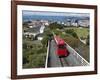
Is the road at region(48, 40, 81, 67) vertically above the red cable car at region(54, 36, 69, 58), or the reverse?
the red cable car at region(54, 36, 69, 58)

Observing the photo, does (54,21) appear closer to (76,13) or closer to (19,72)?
(76,13)

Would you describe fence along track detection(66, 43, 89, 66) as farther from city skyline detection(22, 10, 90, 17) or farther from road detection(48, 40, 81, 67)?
city skyline detection(22, 10, 90, 17)

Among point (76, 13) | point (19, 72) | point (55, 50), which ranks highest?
point (76, 13)

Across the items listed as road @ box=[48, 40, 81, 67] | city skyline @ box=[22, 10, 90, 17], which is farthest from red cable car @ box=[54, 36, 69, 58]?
city skyline @ box=[22, 10, 90, 17]

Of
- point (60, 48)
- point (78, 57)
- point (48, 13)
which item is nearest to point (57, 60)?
point (60, 48)

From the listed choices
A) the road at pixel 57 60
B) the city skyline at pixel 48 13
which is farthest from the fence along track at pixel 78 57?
the city skyline at pixel 48 13

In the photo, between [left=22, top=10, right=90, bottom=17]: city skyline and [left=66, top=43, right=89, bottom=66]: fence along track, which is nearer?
[left=22, top=10, right=90, bottom=17]: city skyline

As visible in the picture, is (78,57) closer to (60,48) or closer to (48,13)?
(60,48)

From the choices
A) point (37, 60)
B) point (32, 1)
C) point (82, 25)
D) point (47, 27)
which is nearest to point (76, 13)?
point (82, 25)

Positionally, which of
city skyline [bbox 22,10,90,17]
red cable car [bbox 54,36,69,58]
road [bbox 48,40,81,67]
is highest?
city skyline [bbox 22,10,90,17]
